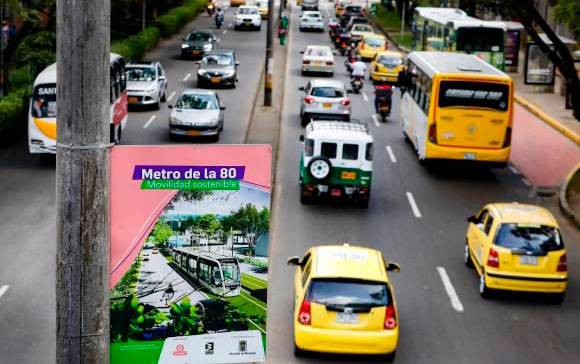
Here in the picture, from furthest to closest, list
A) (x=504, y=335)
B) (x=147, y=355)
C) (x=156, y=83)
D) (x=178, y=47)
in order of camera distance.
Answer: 1. (x=178, y=47)
2. (x=156, y=83)
3. (x=504, y=335)
4. (x=147, y=355)

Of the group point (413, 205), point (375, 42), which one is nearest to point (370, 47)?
point (375, 42)

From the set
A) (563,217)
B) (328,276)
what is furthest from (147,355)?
(563,217)

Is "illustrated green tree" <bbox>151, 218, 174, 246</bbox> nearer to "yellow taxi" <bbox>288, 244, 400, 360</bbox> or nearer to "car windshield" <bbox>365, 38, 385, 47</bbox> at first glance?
"yellow taxi" <bbox>288, 244, 400, 360</bbox>

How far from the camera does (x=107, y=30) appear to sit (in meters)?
4.30

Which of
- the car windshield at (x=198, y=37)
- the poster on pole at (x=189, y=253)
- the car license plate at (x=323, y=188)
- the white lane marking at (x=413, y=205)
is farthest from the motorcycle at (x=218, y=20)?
the poster on pole at (x=189, y=253)

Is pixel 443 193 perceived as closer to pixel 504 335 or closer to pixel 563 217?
pixel 563 217

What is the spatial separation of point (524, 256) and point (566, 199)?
965 cm

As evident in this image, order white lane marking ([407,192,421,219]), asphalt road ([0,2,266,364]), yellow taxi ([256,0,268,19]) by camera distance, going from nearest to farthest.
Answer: asphalt road ([0,2,266,364]), white lane marking ([407,192,421,219]), yellow taxi ([256,0,268,19])

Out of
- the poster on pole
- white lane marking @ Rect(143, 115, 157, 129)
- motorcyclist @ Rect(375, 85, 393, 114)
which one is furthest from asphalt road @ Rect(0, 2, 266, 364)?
the poster on pole

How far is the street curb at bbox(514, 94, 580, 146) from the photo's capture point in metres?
37.3

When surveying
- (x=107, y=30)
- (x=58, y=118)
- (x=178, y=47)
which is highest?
(x=107, y=30)

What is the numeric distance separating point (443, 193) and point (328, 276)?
1437 centimetres

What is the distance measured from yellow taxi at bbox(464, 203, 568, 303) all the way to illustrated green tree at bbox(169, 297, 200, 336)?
13.7 metres

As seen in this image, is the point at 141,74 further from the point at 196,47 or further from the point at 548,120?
the point at 196,47
